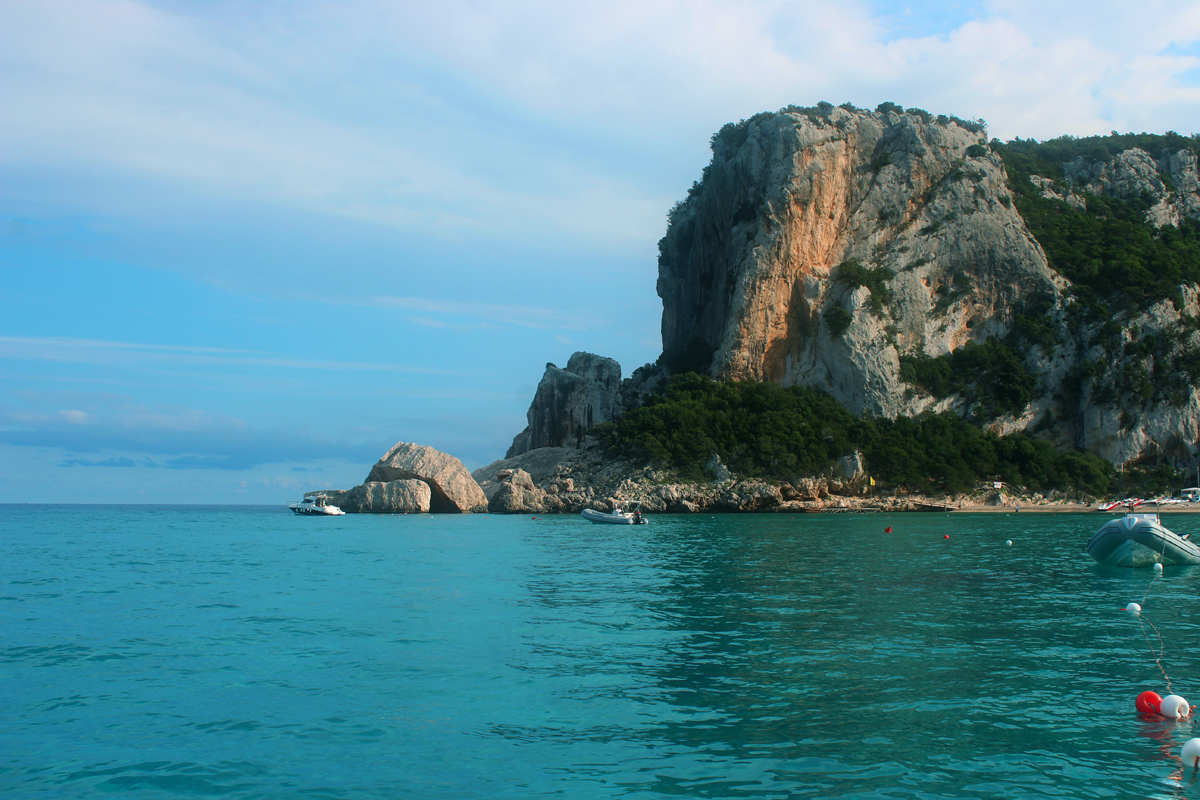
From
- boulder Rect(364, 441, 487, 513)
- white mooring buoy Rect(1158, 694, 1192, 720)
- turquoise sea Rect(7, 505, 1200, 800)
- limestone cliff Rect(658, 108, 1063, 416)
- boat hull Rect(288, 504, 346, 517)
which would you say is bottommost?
boat hull Rect(288, 504, 346, 517)

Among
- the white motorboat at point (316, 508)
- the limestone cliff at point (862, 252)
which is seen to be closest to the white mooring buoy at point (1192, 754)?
the limestone cliff at point (862, 252)

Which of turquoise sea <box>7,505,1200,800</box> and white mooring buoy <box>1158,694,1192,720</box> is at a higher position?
white mooring buoy <box>1158,694,1192,720</box>

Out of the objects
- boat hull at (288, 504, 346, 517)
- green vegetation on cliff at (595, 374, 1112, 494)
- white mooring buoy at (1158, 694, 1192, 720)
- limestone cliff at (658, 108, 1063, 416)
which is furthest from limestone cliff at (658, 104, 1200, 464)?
white mooring buoy at (1158, 694, 1192, 720)

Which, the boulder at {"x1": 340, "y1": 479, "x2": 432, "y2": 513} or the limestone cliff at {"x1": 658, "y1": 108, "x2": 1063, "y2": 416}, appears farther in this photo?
the limestone cliff at {"x1": 658, "y1": 108, "x2": 1063, "y2": 416}

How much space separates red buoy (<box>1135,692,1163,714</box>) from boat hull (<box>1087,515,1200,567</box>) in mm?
17276

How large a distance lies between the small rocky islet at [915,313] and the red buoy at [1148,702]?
2070 inches

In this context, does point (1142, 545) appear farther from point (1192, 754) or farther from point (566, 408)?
point (566, 408)

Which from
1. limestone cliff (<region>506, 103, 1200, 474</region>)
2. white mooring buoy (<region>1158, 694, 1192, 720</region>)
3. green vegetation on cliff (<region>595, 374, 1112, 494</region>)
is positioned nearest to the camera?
white mooring buoy (<region>1158, 694, 1192, 720</region>)

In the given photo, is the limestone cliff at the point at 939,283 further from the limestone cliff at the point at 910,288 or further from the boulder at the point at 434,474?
the boulder at the point at 434,474

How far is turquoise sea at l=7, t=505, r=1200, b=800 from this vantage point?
24.5ft

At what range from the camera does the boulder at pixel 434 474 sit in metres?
67.6

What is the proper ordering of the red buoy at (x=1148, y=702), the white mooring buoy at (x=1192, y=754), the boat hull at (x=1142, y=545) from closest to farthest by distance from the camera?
the white mooring buoy at (x=1192, y=754), the red buoy at (x=1148, y=702), the boat hull at (x=1142, y=545)

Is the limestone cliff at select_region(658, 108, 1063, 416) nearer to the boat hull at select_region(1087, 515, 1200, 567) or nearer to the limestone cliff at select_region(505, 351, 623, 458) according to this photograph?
the limestone cliff at select_region(505, 351, 623, 458)

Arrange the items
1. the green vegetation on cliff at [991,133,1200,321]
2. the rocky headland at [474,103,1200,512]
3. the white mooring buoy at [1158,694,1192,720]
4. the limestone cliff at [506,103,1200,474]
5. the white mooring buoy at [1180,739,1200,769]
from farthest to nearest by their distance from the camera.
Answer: the green vegetation on cliff at [991,133,1200,321], the limestone cliff at [506,103,1200,474], the rocky headland at [474,103,1200,512], the white mooring buoy at [1158,694,1192,720], the white mooring buoy at [1180,739,1200,769]
